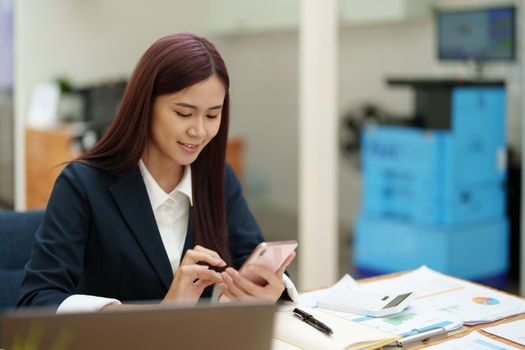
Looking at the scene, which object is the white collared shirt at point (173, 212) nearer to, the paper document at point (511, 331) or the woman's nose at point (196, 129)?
the woman's nose at point (196, 129)

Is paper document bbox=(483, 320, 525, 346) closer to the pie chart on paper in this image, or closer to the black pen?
the pie chart on paper

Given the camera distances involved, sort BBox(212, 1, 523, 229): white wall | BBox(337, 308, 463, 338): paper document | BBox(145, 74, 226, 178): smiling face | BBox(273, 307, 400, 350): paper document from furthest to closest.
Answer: BBox(212, 1, 523, 229): white wall, BBox(145, 74, 226, 178): smiling face, BBox(337, 308, 463, 338): paper document, BBox(273, 307, 400, 350): paper document

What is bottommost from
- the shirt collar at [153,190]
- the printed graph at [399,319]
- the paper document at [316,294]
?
the printed graph at [399,319]

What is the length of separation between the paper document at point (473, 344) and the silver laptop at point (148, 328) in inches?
19.7

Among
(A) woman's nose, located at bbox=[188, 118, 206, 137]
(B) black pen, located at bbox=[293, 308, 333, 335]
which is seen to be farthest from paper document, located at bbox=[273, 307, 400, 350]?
(A) woman's nose, located at bbox=[188, 118, 206, 137]

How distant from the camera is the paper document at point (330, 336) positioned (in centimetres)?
137

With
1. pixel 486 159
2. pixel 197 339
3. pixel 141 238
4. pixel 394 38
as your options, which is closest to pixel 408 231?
pixel 486 159

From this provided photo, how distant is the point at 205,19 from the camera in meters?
4.47

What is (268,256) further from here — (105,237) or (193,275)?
(105,237)

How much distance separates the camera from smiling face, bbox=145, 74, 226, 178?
158 centimetres

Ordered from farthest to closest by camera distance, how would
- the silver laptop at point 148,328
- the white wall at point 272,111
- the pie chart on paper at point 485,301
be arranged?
the white wall at point 272,111 < the pie chart on paper at point 485,301 < the silver laptop at point 148,328

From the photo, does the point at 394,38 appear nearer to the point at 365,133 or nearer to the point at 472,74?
the point at 472,74

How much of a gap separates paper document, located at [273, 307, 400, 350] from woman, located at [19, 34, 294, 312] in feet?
0.25

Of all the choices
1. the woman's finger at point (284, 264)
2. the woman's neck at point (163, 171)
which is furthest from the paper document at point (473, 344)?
the woman's neck at point (163, 171)
